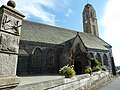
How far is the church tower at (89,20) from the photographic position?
4038cm

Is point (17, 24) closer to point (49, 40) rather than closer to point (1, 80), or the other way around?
point (1, 80)

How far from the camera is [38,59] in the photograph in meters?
20.2

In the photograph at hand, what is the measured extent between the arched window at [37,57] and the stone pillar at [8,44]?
692 inches

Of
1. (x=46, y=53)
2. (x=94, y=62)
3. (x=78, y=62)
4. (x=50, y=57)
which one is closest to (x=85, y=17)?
(x=78, y=62)

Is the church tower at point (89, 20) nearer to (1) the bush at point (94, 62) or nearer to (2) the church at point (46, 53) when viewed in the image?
(2) the church at point (46, 53)

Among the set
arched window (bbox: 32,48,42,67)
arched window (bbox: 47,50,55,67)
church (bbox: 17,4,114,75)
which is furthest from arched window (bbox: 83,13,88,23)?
arched window (bbox: 32,48,42,67)

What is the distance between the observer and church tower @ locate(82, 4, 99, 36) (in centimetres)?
4038

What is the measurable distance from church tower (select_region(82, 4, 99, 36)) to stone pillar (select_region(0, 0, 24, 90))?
39.4 meters

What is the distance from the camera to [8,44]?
8.24ft

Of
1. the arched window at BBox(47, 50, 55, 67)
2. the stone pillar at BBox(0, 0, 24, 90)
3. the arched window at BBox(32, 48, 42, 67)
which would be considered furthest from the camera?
the arched window at BBox(47, 50, 55, 67)

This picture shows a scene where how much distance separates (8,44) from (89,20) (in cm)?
4059

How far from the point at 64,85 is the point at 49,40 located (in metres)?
17.4

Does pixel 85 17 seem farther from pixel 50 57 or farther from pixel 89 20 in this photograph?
pixel 50 57

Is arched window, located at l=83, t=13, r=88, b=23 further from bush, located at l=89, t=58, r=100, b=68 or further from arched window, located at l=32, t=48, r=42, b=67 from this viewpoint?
arched window, located at l=32, t=48, r=42, b=67
